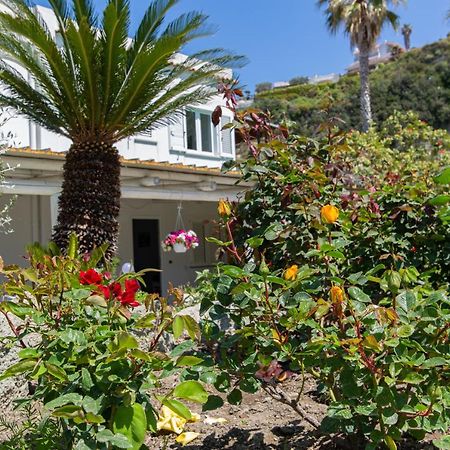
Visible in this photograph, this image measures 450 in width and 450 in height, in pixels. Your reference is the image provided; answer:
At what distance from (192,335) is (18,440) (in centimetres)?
144

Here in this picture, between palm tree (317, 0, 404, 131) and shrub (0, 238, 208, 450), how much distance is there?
67.5ft

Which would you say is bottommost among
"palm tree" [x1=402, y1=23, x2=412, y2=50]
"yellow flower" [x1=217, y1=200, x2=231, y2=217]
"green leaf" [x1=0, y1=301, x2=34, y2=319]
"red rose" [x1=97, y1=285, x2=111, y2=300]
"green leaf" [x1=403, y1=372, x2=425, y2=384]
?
"green leaf" [x1=403, y1=372, x2=425, y2=384]

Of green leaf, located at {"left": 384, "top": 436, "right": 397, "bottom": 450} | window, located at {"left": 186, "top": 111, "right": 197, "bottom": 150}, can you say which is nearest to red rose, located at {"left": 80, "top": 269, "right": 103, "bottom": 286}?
green leaf, located at {"left": 384, "top": 436, "right": 397, "bottom": 450}

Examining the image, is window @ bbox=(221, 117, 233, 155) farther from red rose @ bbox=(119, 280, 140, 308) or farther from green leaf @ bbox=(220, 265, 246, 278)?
red rose @ bbox=(119, 280, 140, 308)

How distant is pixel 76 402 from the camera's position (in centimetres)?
214

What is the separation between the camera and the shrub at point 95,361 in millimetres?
2180

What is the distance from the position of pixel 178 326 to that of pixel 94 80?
20.8 ft

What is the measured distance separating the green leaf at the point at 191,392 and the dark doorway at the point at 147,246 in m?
13.4

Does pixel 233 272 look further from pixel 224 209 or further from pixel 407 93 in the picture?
pixel 407 93

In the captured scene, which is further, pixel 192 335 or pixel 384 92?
pixel 384 92

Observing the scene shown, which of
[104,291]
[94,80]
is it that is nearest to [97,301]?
[104,291]

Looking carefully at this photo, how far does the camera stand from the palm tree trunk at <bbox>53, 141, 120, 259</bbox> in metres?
8.28

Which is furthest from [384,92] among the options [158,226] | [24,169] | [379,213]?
[379,213]

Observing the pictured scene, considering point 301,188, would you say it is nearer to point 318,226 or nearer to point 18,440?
point 318,226
